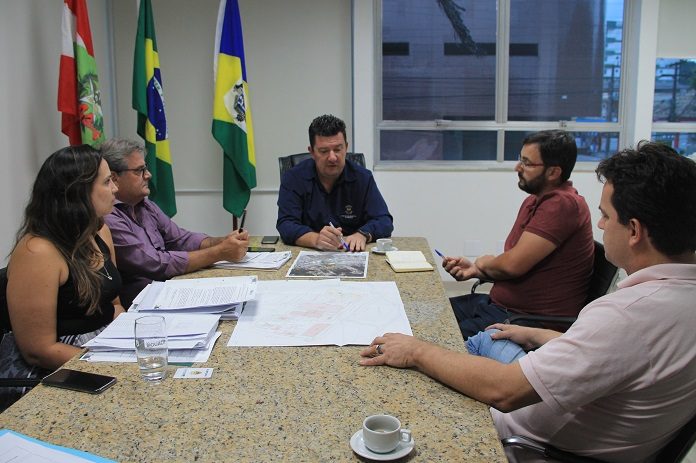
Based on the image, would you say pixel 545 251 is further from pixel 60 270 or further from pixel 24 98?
pixel 24 98

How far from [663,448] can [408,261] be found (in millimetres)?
1149

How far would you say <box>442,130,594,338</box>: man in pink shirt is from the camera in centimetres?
209

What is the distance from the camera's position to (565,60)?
4.33 m

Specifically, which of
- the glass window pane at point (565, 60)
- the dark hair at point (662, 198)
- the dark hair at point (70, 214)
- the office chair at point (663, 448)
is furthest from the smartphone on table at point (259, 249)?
the glass window pane at point (565, 60)

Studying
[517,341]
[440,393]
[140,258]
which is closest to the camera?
[440,393]

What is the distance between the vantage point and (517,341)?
166cm

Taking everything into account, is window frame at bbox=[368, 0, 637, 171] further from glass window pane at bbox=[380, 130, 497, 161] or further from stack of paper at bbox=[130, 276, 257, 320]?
stack of paper at bbox=[130, 276, 257, 320]

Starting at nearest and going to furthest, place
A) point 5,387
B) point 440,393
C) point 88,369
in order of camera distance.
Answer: point 440,393
point 88,369
point 5,387

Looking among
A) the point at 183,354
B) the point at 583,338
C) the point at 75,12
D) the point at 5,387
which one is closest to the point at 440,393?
the point at 583,338

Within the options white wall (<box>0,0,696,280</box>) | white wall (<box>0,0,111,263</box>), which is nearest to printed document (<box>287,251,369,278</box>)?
white wall (<box>0,0,111,263</box>)

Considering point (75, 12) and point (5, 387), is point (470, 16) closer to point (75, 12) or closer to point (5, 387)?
point (75, 12)

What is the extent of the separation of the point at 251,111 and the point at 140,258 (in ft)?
7.69

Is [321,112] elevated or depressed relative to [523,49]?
depressed

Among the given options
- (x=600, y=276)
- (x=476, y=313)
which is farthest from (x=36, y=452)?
(x=600, y=276)
